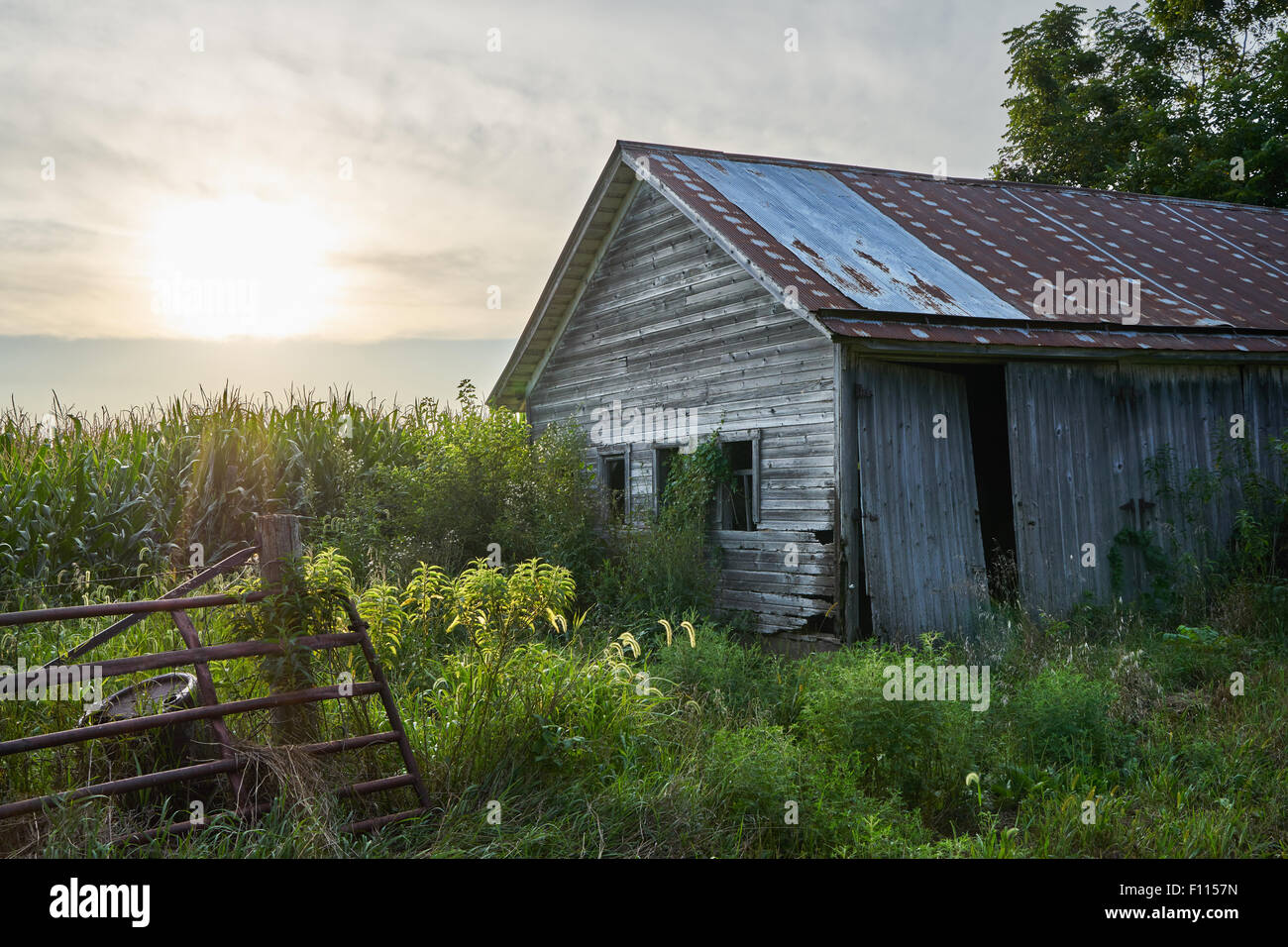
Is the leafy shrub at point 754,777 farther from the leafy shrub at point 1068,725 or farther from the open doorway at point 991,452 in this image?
the open doorway at point 991,452

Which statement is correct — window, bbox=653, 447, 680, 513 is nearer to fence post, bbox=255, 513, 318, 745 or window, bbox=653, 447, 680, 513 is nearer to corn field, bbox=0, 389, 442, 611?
corn field, bbox=0, 389, 442, 611

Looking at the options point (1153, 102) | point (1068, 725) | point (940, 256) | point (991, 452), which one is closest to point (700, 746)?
point (1068, 725)

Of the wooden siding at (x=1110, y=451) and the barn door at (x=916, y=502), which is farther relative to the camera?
the wooden siding at (x=1110, y=451)

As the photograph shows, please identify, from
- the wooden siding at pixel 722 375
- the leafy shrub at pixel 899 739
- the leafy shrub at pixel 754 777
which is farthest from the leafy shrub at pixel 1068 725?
the wooden siding at pixel 722 375

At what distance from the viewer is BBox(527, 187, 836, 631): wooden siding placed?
1066 cm

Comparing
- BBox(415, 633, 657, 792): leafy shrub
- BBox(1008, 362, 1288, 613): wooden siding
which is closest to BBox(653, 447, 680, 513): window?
BBox(1008, 362, 1288, 613): wooden siding

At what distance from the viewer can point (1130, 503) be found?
39.9 ft

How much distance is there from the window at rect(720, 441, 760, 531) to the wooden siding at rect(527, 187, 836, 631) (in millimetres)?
242

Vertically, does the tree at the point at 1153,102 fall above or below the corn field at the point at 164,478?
above

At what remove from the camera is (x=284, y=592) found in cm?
553

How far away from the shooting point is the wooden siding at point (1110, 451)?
11.3 meters

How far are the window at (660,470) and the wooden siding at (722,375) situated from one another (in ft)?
0.44
